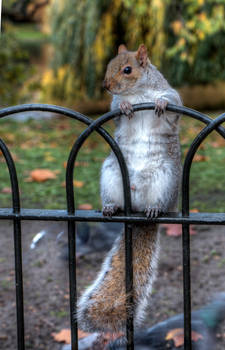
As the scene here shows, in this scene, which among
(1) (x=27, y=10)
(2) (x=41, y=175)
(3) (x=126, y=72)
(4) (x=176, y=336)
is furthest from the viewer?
(1) (x=27, y=10)

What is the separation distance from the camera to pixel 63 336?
1.99m

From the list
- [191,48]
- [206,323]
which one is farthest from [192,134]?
[206,323]

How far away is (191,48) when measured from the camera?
18.4ft

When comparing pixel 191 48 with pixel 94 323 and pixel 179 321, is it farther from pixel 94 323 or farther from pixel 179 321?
pixel 94 323

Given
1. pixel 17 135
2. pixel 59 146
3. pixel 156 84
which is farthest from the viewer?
pixel 17 135

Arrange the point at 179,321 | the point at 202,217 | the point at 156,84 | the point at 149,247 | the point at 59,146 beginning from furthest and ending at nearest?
the point at 59,146, the point at 179,321, the point at 156,84, the point at 149,247, the point at 202,217

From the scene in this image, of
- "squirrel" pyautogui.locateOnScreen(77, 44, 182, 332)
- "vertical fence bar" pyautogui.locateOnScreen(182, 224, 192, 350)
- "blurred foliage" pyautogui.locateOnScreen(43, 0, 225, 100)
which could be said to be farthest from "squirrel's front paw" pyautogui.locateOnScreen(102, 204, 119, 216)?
"blurred foliage" pyautogui.locateOnScreen(43, 0, 225, 100)

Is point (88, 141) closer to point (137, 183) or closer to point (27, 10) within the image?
point (137, 183)

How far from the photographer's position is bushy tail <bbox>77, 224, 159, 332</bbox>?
4.33 feet

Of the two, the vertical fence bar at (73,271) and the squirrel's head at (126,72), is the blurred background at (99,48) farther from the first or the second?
the vertical fence bar at (73,271)

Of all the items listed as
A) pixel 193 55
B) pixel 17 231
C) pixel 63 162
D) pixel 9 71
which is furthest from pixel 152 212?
pixel 193 55

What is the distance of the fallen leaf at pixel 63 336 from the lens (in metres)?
1.98

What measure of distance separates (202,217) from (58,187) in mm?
2411

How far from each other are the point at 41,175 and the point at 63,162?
476mm
